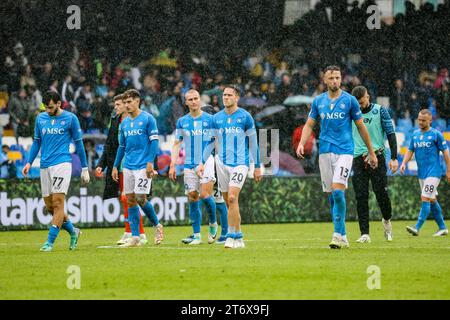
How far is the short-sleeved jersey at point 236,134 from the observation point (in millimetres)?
14641

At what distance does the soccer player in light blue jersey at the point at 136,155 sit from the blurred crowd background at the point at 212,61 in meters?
7.41

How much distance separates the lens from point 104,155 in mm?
17062

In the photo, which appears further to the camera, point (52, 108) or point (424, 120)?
point (424, 120)

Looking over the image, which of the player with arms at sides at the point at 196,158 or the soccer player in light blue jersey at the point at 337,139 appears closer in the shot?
the soccer player in light blue jersey at the point at 337,139

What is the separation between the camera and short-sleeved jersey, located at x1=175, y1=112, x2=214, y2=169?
15703 millimetres

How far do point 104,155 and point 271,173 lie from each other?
7892 millimetres

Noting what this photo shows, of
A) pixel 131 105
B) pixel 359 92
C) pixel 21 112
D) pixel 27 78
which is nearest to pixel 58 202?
pixel 131 105

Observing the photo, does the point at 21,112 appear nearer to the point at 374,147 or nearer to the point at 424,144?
the point at 424,144

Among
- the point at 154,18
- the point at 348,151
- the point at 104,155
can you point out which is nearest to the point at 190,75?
the point at 154,18

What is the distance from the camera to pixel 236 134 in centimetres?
1465

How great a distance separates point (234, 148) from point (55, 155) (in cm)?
269

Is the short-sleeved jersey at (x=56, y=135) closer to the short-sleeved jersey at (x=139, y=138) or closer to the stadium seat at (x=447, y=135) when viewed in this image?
the short-sleeved jersey at (x=139, y=138)

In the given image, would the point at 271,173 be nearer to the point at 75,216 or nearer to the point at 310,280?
the point at 75,216

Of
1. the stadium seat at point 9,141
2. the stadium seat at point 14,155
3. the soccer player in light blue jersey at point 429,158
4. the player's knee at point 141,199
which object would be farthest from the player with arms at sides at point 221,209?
the stadium seat at point 9,141
